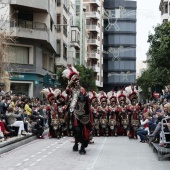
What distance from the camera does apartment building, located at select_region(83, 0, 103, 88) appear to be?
10444cm

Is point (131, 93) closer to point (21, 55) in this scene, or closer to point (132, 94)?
point (132, 94)

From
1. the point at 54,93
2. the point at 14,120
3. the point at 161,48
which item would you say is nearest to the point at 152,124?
the point at 54,93

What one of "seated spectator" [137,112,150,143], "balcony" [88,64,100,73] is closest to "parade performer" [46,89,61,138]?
"seated spectator" [137,112,150,143]

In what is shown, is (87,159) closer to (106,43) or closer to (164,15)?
(164,15)

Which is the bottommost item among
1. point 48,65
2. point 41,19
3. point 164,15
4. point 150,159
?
point 150,159

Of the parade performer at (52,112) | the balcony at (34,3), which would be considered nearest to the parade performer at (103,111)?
the parade performer at (52,112)

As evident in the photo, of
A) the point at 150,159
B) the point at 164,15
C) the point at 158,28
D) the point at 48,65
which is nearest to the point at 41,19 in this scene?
the point at 48,65

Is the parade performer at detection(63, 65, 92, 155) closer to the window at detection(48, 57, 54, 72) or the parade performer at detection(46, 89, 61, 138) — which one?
the parade performer at detection(46, 89, 61, 138)

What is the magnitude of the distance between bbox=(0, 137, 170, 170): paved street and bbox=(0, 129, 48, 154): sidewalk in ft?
0.91

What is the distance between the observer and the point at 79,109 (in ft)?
60.3

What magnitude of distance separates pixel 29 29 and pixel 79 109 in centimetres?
2779

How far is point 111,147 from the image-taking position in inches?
841

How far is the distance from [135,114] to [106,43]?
314ft

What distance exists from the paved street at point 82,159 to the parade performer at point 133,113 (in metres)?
6.19
